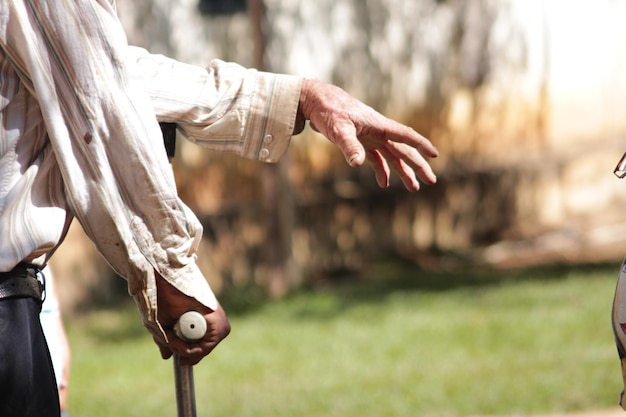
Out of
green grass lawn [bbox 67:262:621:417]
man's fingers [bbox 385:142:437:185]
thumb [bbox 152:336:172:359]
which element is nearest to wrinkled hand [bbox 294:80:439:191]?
man's fingers [bbox 385:142:437:185]

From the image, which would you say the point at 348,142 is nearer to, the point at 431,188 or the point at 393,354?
the point at 393,354

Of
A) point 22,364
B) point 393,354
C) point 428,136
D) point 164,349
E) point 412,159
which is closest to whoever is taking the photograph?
point 22,364

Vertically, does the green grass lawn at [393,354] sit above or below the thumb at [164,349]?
below

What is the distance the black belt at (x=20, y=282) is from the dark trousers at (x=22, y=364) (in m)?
0.01

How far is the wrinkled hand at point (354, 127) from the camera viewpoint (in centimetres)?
218

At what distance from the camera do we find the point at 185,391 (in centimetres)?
226

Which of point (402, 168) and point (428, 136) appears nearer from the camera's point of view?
point (402, 168)

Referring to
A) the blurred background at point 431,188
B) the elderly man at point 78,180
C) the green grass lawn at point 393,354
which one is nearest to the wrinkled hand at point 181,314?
the elderly man at point 78,180

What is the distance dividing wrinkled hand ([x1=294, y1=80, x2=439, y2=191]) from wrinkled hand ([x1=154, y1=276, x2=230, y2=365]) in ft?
1.45

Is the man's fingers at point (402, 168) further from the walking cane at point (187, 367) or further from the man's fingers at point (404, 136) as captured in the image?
the walking cane at point (187, 367)

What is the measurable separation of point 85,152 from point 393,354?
4.59 metres

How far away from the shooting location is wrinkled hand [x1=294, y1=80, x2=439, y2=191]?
7.15 feet

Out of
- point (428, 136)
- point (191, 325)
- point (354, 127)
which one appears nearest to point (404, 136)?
point (354, 127)

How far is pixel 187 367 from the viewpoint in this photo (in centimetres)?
224
